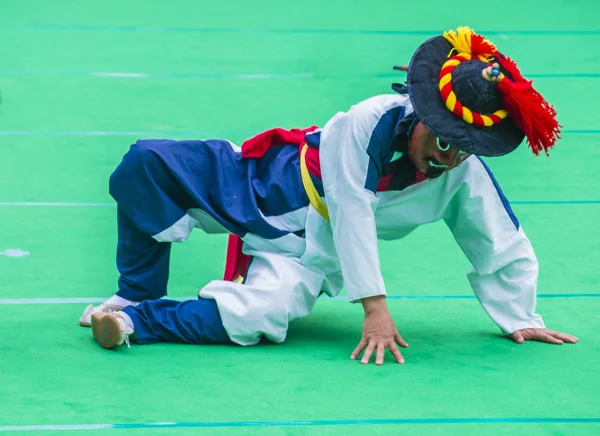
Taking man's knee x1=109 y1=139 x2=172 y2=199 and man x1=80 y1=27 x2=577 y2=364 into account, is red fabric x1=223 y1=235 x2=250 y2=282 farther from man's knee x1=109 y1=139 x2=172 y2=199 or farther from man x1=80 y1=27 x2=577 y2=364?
man's knee x1=109 y1=139 x2=172 y2=199

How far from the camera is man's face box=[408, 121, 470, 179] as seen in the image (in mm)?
2443

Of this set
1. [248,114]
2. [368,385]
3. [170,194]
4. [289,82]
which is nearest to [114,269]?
[170,194]

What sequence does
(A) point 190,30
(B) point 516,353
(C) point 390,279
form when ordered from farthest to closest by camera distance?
(A) point 190,30
(C) point 390,279
(B) point 516,353

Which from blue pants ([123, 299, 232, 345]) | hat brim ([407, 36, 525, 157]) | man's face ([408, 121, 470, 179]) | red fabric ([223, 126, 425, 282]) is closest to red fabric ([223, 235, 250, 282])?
red fabric ([223, 126, 425, 282])

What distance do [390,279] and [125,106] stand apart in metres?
1.78

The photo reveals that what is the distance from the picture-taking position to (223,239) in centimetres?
339

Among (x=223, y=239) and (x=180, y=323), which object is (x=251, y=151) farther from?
(x=223, y=239)

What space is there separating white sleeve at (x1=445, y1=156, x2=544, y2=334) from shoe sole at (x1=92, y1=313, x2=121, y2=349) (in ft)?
2.60

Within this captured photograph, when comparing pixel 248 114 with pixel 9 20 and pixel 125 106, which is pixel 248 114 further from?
pixel 9 20

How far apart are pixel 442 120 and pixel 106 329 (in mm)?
818

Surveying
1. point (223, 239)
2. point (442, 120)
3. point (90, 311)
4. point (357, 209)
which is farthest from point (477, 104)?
point (223, 239)

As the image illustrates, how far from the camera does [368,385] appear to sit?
7.76ft

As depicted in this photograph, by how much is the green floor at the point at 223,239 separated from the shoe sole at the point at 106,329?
0.09 ft

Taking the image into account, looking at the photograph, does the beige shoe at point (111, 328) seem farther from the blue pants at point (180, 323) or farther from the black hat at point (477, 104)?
the black hat at point (477, 104)
